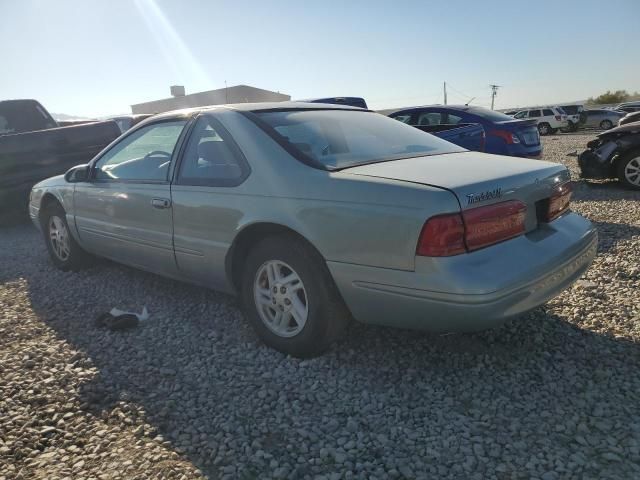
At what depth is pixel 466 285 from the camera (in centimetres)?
217

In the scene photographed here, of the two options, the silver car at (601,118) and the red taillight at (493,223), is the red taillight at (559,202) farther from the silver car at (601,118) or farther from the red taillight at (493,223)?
the silver car at (601,118)

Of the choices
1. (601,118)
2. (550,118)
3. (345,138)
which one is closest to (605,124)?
(601,118)

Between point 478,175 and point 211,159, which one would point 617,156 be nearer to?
point 478,175

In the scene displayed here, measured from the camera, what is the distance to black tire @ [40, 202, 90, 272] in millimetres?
4773

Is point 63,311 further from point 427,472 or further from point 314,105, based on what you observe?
point 427,472

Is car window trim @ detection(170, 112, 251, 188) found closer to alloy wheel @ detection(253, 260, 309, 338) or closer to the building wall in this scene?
alloy wheel @ detection(253, 260, 309, 338)

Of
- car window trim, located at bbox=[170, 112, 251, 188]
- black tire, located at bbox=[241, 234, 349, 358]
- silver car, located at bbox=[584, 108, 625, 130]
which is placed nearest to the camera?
black tire, located at bbox=[241, 234, 349, 358]

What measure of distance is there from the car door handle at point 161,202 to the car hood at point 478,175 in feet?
4.58

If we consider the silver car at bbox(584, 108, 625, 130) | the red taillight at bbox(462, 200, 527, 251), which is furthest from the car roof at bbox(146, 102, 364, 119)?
the silver car at bbox(584, 108, 625, 130)

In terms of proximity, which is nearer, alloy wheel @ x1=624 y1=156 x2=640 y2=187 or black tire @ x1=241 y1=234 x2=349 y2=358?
black tire @ x1=241 y1=234 x2=349 y2=358

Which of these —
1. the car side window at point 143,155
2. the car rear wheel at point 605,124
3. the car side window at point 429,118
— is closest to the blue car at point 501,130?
A: the car side window at point 429,118

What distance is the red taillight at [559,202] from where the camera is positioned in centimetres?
272

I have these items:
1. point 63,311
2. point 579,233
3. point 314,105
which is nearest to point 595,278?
point 579,233

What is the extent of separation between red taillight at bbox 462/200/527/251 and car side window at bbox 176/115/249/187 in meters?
1.36
